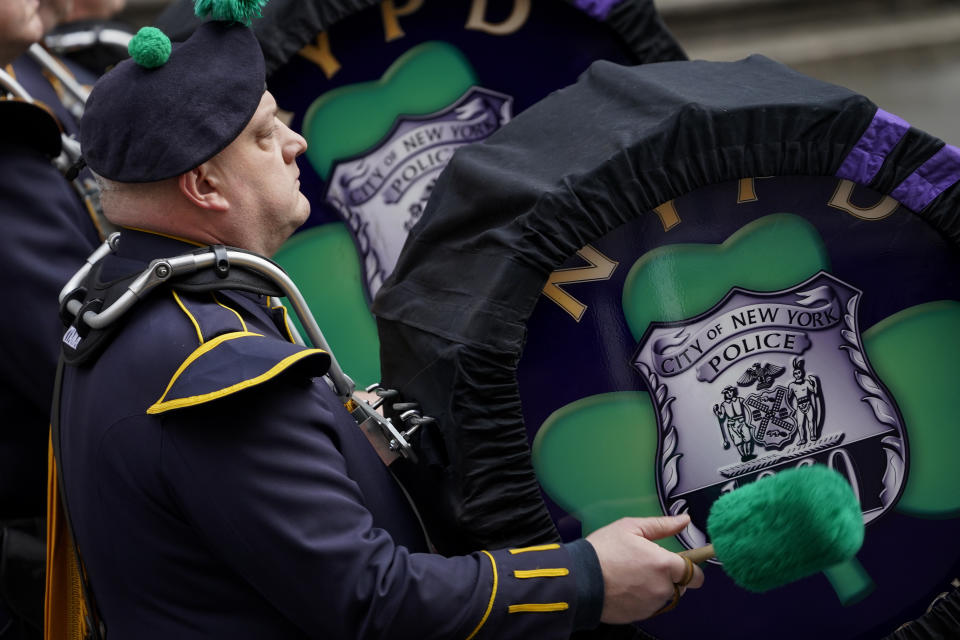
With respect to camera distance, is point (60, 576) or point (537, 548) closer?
point (537, 548)

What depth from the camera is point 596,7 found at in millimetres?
2430

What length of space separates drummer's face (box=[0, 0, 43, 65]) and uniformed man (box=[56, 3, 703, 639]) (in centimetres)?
80

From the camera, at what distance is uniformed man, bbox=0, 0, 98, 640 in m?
2.19

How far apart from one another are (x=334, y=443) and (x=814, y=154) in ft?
2.46

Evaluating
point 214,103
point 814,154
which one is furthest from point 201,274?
point 814,154

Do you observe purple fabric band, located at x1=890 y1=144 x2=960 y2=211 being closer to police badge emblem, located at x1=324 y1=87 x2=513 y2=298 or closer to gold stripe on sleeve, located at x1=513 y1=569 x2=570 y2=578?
gold stripe on sleeve, located at x1=513 y1=569 x2=570 y2=578

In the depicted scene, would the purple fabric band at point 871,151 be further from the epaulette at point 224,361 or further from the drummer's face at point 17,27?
the drummer's face at point 17,27

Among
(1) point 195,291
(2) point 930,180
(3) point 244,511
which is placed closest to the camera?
(3) point 244,511

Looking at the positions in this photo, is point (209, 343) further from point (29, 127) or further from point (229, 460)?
point (29, 127)

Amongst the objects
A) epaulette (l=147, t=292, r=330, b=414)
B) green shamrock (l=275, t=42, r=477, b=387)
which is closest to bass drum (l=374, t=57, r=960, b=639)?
epaulette (l=147, t=292, r=330, b=414)

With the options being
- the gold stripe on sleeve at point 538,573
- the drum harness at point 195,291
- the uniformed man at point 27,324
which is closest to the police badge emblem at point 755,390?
the gold stripe on sleeve at point 538,573

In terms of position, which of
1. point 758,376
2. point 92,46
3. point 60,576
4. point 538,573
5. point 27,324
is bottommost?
point 60,576

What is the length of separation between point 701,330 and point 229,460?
656 millimetres

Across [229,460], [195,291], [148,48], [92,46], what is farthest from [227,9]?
[92,46]
